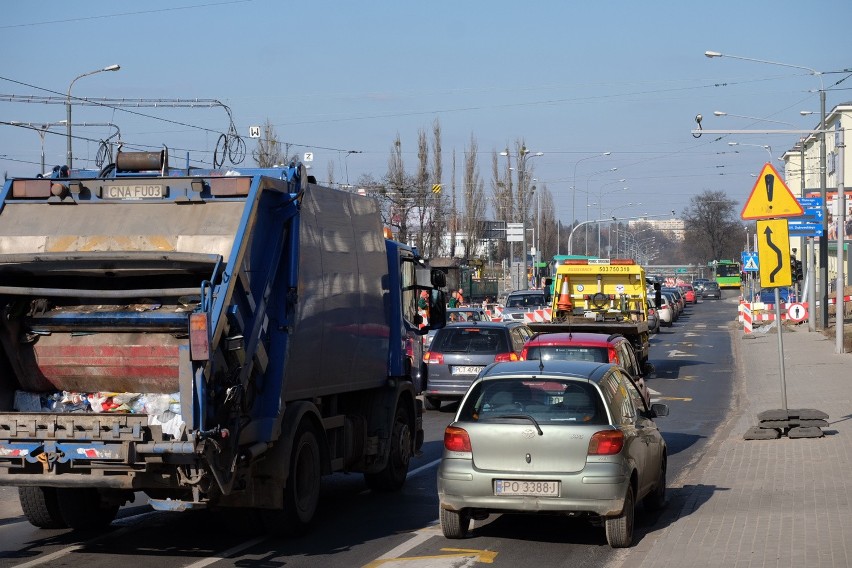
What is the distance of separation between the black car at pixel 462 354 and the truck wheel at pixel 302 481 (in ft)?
34.3

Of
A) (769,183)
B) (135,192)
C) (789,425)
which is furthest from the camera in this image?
(789,425)

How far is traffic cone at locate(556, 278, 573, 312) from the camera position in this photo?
30172mm

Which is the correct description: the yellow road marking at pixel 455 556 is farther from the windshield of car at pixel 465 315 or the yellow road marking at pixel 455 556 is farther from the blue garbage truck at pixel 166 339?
the windshield of car at pixel 465 315

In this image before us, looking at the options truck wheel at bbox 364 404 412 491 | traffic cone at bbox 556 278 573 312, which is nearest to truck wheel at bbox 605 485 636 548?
truck wheel at bbox 364 404 412 491

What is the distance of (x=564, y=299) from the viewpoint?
101ft

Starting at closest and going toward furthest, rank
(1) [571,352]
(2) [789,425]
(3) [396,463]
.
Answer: (3) [396,463] < (2) [789,425] < (1) [571,352]

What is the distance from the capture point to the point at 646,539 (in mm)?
9430

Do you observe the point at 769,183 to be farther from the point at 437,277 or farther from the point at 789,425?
the point at 437,277

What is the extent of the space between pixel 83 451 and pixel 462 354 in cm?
1279

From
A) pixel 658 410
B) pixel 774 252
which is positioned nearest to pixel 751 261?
pixel 774 252

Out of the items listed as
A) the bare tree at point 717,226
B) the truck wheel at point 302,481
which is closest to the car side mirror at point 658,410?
the truck wheel at point 302,481

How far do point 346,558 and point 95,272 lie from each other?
297cm

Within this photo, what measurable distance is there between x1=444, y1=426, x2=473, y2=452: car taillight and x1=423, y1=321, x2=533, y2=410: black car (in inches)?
435

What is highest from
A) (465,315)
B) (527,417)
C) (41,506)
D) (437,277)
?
(437,277)
